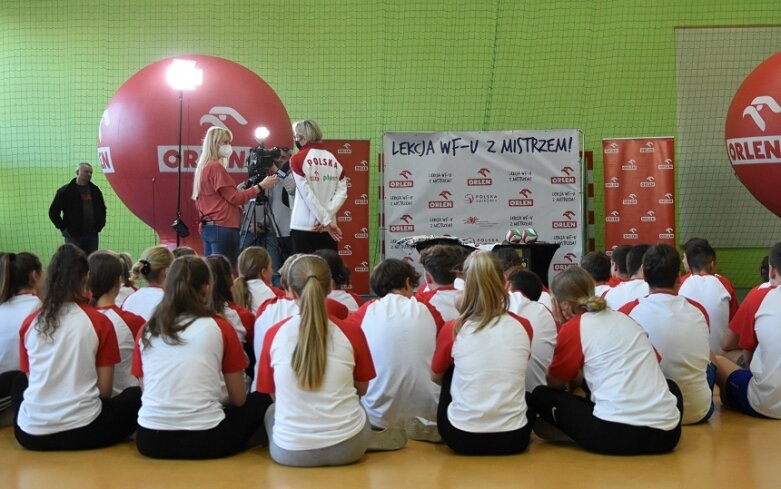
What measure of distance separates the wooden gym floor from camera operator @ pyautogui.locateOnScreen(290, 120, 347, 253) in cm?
350

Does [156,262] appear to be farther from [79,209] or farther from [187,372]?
[79,209]

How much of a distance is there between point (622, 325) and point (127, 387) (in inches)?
96.5

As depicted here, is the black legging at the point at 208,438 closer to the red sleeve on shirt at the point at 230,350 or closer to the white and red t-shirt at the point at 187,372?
the white and red t-shirt at the point at 187,372

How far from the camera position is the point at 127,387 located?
4.60 meters

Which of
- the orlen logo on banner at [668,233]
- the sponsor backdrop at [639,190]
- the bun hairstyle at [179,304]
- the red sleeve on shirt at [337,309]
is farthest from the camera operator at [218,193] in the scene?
the orlen logo on banner at [668,233]

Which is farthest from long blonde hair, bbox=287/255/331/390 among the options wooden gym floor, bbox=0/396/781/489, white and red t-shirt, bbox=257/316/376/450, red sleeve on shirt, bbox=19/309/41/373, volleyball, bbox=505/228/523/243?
volleyball, bbox=505/228/523/243

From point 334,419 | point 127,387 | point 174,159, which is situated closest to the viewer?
point 334,419

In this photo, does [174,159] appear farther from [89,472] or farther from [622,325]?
[622,325]

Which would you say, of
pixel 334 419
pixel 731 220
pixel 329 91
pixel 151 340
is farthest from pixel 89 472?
pixel 731 220

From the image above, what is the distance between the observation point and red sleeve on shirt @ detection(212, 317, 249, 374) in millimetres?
3938

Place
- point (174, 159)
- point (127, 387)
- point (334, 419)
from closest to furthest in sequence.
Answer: point (334, 419) < point (127, 387) < point (174, 159)

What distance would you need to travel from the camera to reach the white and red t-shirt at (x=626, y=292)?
17.5ft

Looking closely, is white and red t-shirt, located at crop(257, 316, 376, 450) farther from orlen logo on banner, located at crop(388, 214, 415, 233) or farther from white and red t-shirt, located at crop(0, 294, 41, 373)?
orlen logo on banner, located at crop(388, 214, 415, 233)

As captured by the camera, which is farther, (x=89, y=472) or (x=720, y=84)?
(x=720, y=84)
